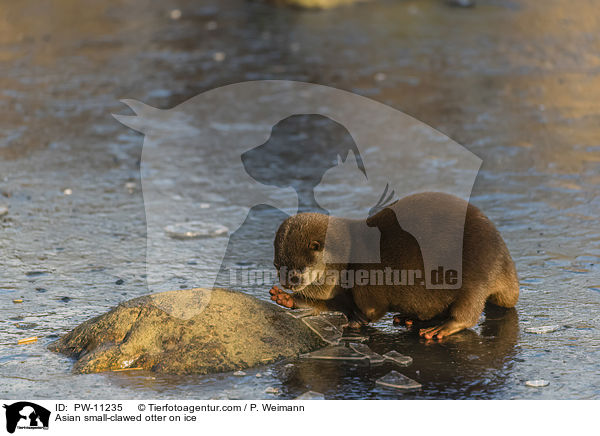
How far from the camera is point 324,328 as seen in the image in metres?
3.97

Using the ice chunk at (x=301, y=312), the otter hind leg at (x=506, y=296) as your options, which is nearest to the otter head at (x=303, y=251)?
the ice chunk at (x=301, y=312)

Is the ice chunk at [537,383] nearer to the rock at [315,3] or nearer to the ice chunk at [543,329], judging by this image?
the ice chunk at [543,329]

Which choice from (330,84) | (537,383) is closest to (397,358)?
(537,383)

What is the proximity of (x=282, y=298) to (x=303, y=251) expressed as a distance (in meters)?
0.28

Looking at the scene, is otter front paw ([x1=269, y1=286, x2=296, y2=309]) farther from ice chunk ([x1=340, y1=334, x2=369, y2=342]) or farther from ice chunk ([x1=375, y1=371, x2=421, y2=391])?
ice chunk ([x1=375, y1=371, x2=421, y2=391])

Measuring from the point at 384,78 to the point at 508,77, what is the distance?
1.32m

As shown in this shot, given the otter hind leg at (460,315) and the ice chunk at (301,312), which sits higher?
the otter hind leg at (460,315)

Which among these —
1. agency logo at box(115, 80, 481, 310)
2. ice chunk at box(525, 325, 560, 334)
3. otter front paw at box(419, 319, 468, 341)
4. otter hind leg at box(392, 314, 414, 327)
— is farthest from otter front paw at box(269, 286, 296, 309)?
ice chunk at box(525, 325, 560, 334)

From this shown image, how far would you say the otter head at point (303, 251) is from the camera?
152 inches

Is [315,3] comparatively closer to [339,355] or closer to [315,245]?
[315,245]

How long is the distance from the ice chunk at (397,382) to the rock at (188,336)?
46 centimetres
